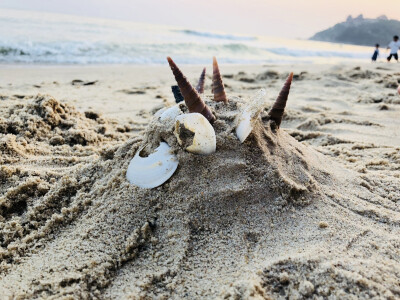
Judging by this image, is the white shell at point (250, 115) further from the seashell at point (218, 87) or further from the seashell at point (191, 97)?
the seashell at point (218, 87)

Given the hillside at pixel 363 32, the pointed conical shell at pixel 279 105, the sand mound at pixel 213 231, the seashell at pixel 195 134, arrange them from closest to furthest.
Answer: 1. the sand mound at pixel 213 231
2. the seashell at pixel 195 134
3. the pointed conical shell at pixel 279 105
4. the hillside at pixel 363 32

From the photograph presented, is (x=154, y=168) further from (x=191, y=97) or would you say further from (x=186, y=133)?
(x=191, y=97)

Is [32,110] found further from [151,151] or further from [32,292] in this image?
[32,292]

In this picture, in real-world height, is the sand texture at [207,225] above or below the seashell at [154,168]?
below

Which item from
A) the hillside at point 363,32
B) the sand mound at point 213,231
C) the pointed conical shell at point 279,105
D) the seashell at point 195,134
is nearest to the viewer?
the sand mound at point 213,231

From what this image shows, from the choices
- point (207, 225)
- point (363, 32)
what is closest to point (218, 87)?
point (207, 225)

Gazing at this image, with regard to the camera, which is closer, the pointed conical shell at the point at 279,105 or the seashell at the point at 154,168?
the seashell at the point at 154,168

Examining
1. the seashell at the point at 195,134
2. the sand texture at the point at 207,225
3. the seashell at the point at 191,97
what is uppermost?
the seashell at the point at 191,97

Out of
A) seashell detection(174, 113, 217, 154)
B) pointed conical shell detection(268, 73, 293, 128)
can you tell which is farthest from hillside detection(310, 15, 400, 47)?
seashell detection(174, 113, 217, 154)

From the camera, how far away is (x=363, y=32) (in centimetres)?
5216

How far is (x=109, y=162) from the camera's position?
7.32 ft

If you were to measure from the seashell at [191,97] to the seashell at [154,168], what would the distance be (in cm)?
27

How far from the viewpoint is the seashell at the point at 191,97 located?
1728 mm

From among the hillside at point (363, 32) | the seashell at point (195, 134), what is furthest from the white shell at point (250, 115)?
the hillside at point (363, 32)
